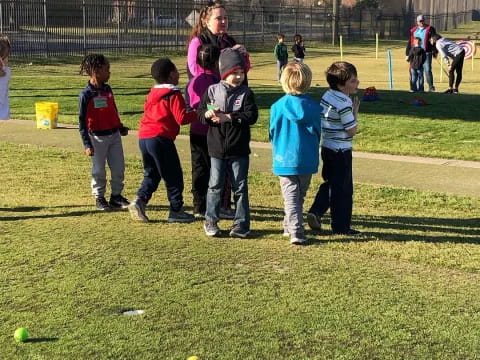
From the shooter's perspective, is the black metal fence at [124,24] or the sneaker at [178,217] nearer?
the sneaker at [178,217]

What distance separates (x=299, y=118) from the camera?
223 inches

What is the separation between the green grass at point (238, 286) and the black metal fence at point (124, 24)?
15574mm

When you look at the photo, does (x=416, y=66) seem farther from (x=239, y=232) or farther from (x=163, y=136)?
(x=239, y=232)

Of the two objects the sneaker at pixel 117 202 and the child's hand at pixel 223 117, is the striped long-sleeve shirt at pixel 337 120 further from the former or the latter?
the sneaker at pixel 117 202

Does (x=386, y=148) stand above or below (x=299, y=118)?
below

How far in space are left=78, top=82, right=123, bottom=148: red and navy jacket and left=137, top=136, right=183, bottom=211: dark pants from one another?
0.64 metres

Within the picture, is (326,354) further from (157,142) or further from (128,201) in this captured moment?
(128,201)

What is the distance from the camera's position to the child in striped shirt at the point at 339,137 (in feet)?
19.5

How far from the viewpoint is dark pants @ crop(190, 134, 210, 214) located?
6516 millimetres

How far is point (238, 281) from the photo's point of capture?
4941mm

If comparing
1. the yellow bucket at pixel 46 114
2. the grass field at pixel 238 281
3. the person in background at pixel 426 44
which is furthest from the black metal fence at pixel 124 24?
the grass field at pixel 238 281

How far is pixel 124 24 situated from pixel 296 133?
33.8 m

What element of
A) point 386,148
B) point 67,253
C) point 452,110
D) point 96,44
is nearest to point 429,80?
point 452,110

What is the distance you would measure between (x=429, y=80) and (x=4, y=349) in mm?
16853
